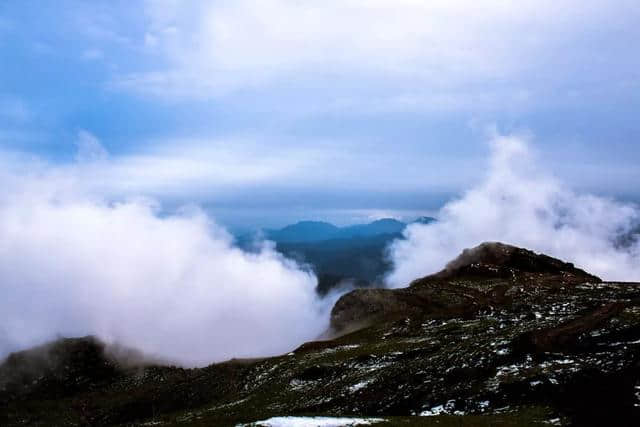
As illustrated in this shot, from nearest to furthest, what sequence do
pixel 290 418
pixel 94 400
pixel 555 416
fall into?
pixel 555 416, pixel 290 418, pixel 94 400

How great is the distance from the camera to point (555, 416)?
34438 mm

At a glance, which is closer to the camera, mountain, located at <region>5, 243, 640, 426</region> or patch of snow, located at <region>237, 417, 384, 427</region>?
patch of snow, located at <region>237, 417, 384, 427</region>

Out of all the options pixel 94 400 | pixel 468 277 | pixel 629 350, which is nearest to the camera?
pixel 629 350

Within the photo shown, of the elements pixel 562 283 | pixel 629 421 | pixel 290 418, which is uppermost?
pixel 562 283

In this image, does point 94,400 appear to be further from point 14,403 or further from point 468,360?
point 468,360

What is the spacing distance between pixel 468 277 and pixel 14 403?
606ft

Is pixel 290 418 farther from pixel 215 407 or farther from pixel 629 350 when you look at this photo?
pixel 215 407

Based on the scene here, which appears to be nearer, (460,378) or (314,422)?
(314,422)

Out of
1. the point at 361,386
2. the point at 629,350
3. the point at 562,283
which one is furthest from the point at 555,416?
the point at 562,283

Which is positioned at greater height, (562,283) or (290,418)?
(562,283)

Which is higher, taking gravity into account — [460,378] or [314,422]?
[460,378]

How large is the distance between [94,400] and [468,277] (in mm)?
133647

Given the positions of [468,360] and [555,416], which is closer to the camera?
[555,416]

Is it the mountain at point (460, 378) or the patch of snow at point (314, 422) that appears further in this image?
the mountain at point (460, 378)
